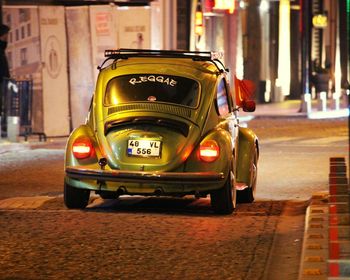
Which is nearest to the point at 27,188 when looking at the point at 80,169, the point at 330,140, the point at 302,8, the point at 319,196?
the point at 80,169

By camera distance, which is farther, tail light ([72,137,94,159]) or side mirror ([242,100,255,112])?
side mirror ([242,100,255,112])

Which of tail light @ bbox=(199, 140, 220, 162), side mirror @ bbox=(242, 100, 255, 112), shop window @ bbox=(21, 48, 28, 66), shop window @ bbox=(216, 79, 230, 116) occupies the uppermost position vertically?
shop window @ bbox=(21, 48, 28, 66)

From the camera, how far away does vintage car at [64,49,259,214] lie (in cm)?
1098

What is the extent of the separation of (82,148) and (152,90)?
104 centimetres

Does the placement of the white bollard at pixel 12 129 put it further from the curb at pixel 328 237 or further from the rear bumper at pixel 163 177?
the rear bumper at pixel 163 177

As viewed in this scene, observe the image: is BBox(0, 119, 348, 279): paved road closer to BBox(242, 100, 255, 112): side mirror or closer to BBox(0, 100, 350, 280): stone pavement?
BBox(0, 100, 350, 280): stone pavement

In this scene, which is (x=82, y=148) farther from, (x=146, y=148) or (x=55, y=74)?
(x=55, y=74)

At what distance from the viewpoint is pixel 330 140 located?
21797 mm

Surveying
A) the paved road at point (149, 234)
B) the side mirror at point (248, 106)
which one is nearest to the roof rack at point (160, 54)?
the side mirror at point (248, 106)

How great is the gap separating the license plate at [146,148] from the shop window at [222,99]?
1058mm

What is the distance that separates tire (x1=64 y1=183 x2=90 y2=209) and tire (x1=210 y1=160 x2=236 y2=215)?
1.39m

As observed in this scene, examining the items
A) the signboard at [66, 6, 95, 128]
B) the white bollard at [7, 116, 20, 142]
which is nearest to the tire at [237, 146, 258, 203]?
the white bollard at [7, 116, 20, 142]

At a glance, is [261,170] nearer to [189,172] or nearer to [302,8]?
[189,172]

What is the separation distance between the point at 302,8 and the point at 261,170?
17074mm
